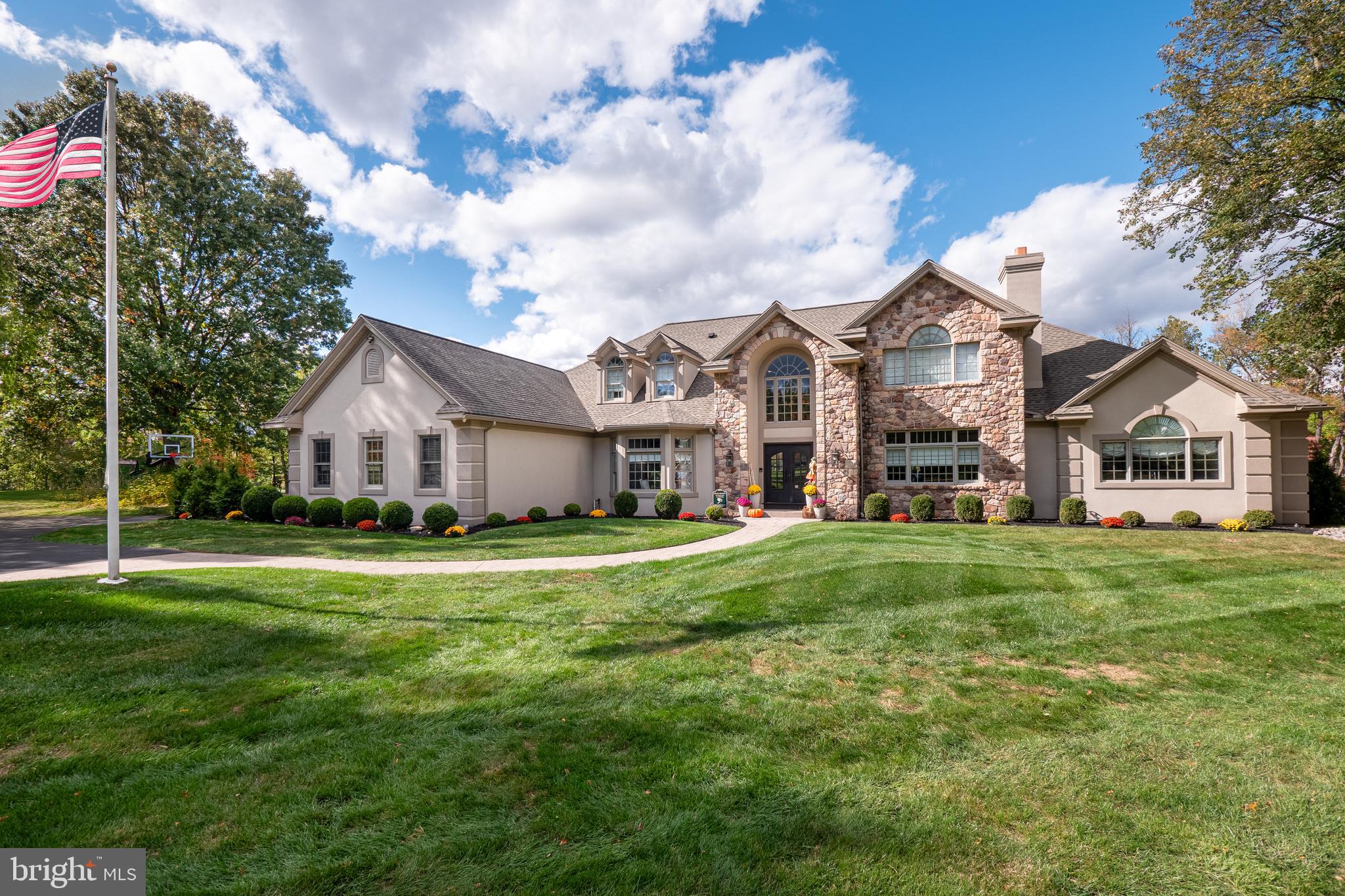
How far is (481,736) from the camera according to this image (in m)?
4.11

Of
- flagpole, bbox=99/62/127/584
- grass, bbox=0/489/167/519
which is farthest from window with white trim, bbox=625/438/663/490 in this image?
grass, bbox=0/489/167/519

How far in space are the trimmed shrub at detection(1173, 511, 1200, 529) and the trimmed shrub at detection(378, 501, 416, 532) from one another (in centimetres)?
2195

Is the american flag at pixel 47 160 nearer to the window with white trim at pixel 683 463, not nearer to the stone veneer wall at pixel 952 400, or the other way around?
the window with white trim at pixel 683 463

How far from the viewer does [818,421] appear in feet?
60.2

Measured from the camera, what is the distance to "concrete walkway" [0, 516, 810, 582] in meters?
10.0

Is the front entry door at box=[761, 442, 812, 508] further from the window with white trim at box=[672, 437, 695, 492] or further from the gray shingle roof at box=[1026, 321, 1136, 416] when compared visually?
the gray shingle roof at box=[1026, 321, 1136, 416]

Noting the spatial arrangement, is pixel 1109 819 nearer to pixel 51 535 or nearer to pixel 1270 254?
pixel 1270 254

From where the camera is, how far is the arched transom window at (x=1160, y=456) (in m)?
15.3

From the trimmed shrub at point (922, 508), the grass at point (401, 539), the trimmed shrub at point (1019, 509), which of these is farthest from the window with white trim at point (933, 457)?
the grass at point (401, 539)

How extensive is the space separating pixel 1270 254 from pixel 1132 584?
13461 mm

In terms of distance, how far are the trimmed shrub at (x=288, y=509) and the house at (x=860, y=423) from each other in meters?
1.09

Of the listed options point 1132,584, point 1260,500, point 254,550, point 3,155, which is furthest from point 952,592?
point 3,155

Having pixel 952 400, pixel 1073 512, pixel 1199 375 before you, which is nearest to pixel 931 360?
pixel 952 400

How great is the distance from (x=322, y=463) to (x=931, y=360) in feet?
68.8
